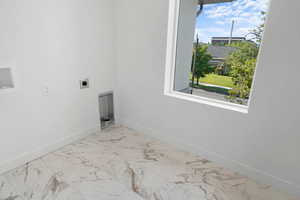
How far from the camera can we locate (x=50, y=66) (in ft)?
6.64

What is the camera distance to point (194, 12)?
216 centimetres

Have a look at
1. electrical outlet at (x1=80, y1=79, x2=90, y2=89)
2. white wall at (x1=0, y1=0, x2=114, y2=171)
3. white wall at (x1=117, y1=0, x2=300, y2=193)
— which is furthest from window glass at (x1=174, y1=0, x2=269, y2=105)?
electrical outlet at (x1=80, y1=79, x2=90, y2=89)

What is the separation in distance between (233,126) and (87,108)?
193 centimetres

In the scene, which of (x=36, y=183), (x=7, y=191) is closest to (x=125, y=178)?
(x=36, y=183)

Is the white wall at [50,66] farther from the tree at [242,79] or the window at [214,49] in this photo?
the tree at [242,79]

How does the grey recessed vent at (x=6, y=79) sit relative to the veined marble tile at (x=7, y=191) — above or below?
above

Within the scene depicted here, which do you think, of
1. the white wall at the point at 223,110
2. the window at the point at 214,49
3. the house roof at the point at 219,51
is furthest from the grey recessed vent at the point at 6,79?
the house roof at the point at 219,51

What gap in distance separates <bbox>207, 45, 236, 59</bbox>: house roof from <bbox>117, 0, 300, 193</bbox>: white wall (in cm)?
42

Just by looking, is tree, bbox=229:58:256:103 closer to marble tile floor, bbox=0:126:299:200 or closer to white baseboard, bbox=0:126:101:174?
marble tile floor, bbox=0:126:299:200

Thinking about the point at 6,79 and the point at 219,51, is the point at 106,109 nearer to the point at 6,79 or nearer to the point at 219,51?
the point at 6,79

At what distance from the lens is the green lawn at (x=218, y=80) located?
2.04 meters

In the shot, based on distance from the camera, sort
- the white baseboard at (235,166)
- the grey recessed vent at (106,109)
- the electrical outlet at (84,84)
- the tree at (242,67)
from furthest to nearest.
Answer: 1. the grey recessed vent at (106,109)
2. the electrical outlet at (84,84)
3. the tree at (242,67)
4. the white baseboard at (235,166)

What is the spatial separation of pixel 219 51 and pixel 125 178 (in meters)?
1.75

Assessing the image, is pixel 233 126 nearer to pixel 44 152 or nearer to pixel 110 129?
pixel 110 129
